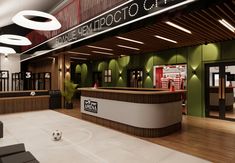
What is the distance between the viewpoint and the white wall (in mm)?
13312

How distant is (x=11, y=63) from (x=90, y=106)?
10.0 metres

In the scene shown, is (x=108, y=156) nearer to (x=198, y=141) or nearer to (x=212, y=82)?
(x=198, y=141)

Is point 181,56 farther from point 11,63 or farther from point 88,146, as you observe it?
point 11,63

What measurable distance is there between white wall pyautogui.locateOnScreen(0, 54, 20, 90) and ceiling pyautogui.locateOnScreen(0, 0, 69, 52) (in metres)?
0.76

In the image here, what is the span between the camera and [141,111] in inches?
194

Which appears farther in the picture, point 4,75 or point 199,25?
point 4,75

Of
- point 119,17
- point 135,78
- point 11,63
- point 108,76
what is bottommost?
point 135,78

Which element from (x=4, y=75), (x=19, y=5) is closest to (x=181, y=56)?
(x=19, y=5)

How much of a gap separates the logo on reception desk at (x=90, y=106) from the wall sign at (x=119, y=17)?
2.42 metres

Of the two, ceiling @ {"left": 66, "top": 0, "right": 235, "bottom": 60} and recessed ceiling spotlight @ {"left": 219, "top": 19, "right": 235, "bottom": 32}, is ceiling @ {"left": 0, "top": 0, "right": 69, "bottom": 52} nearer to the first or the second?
ceiling @ {"left": 66, "top": 0, "right": 235, "bottom": 60}

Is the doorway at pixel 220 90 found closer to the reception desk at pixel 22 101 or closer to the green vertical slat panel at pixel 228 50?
the green vertical slat panel at pixel 228 50

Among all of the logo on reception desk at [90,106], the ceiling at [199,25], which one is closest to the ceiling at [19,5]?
the logo on reception desk at [90,106]

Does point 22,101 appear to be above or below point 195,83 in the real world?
below

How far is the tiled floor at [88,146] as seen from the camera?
141 inches
